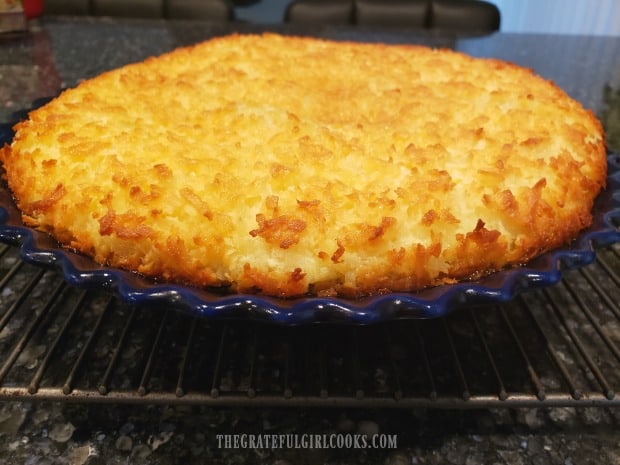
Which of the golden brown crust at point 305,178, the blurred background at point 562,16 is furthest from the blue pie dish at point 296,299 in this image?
the blurred background at point 562,16

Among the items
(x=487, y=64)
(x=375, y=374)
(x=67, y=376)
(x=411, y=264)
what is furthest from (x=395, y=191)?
(x=487, y=64)

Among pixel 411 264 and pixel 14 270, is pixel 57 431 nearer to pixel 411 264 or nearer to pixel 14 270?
pixel 14 270

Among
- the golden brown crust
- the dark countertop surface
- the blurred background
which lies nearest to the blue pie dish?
the golden brown crust

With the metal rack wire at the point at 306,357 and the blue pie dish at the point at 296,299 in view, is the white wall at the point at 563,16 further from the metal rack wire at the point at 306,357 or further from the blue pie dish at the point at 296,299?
the blue pie dish at the point at 296,299

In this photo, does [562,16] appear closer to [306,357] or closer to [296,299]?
[306,357]

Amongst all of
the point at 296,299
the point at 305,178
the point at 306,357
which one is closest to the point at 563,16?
the point at 305,178

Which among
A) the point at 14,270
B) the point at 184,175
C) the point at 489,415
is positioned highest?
Result: the point at 184,175
